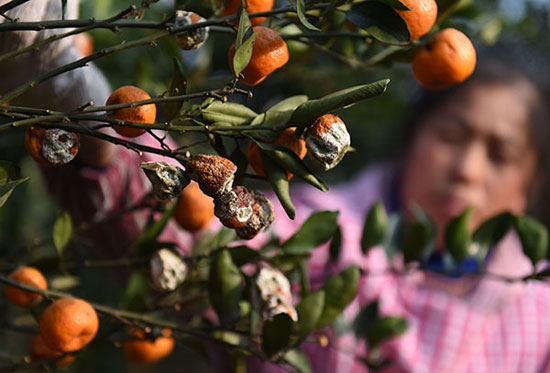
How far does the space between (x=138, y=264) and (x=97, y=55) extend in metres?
0.25

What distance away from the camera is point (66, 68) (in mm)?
299

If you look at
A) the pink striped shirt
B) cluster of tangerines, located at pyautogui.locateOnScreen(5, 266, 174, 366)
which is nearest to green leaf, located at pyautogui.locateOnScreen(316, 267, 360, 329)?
cluster of tangerines, located at pyautogui.locateOnScreen(5, 266, 174, 366)

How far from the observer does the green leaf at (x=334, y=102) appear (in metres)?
0.29

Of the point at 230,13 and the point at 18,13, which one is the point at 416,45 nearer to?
the point at 230,13

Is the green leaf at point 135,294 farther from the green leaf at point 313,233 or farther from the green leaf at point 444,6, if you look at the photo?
the green leaf at point 444,6

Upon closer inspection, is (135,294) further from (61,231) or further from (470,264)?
(470,264)

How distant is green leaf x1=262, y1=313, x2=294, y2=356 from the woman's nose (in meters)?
0.79

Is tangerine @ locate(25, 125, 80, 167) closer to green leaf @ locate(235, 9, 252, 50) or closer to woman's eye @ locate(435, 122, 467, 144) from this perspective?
green leaf @ locate(235, 9, 252, 50)

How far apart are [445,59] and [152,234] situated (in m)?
0.27

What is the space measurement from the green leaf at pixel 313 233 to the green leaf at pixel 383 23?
166 mm

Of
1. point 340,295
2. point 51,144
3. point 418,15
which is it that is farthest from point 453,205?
point 51,144

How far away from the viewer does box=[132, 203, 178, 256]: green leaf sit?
0.49m

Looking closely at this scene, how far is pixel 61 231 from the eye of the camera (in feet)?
1.60

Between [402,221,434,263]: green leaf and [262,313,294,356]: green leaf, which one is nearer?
[262,313,294,356]: green leaf
